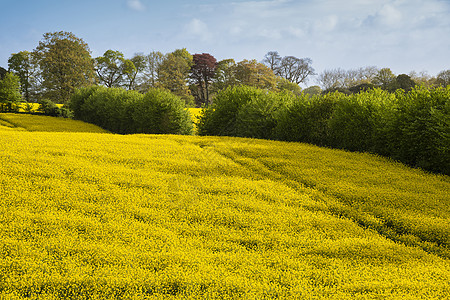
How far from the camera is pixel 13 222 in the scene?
6578 millimetres

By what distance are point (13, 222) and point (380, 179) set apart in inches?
Answer: 433

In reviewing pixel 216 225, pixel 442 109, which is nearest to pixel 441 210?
pixel 442 109

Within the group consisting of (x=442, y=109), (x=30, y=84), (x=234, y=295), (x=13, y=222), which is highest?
(x=30, y=84)

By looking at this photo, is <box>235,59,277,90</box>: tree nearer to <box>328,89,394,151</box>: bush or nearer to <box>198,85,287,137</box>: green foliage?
<box>198,85,287,137</box>: green foliage

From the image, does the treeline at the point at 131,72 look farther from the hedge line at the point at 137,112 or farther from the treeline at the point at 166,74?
the hedge line at the point at 137,112

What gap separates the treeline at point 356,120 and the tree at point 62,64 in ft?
123

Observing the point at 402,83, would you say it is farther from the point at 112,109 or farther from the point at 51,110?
the point at 51,110

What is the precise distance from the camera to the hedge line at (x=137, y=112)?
966 inches

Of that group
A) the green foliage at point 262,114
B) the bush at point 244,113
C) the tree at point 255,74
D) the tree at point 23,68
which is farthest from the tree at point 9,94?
the green foliage at point 262,114

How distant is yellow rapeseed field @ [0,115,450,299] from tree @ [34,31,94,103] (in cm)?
4352

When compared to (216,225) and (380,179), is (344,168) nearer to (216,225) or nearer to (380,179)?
(380,179)

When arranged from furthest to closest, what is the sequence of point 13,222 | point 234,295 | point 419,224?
point 419,224 → point 13,222 → point 234,295

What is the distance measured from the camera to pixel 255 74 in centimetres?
5447

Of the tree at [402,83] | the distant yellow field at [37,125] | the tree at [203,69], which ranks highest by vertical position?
the tree at [203,69]
